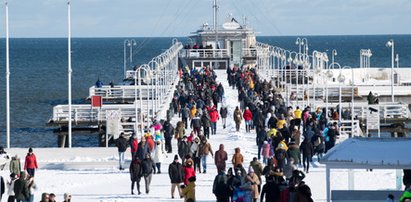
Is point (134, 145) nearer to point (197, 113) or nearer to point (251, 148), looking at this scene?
point (251, 148)

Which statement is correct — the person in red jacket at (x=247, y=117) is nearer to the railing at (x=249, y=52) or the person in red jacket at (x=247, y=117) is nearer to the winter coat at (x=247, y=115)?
the winter coat at (x=247, y=115)

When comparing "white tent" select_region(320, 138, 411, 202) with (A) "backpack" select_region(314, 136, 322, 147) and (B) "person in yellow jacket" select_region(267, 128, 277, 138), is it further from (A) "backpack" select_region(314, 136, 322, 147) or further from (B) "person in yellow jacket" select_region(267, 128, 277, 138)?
(B) "person in yellow jacket" select_region(267, 128, 277, 138)

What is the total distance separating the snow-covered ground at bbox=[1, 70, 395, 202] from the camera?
27688mm

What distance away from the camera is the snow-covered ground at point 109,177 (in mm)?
27688

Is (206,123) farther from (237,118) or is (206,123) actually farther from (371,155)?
(371,155)

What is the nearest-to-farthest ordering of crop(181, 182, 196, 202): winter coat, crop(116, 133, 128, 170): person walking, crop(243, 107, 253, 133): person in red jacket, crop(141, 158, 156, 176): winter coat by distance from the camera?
crop(181, 182, 196, 202): winter coat < crop(141, 158, 156, 176): winter coat < crop(116, 133, 128, 170): person walking < crop(243, 107, 253, 133): person in red jacket

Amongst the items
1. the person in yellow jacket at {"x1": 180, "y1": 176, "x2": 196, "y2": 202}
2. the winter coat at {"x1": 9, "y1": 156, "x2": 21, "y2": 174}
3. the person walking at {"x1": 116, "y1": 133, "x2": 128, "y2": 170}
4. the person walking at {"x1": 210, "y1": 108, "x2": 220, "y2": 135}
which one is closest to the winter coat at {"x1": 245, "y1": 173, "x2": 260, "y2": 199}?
the person in yellow jacket at {"x1": 180, "y1": 176, "x2": 196, "y2": 202}

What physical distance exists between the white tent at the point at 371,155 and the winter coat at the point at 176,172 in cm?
447

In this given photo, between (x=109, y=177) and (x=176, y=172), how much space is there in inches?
201

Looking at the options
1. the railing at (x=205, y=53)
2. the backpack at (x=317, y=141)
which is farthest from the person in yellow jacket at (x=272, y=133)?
the railing at (x=205, y=53)

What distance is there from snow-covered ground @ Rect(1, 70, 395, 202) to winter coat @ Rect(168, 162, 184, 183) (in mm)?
612

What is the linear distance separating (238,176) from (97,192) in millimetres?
5059

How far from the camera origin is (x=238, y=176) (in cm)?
2427

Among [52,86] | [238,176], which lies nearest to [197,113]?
[238,176]
